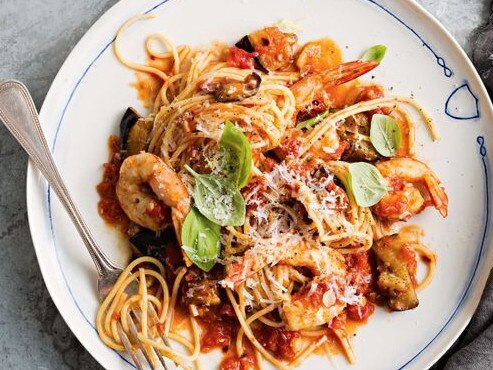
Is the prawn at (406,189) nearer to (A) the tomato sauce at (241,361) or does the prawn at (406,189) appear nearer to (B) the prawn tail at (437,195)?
(B) the prawn tail at (437,195)

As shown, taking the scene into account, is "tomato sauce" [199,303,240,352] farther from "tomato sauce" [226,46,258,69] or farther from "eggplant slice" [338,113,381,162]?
"tomato sauce" [226,46,258,69]

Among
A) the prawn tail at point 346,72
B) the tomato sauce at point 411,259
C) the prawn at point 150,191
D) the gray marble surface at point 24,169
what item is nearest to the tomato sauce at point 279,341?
the tomato sauce at point 411,259

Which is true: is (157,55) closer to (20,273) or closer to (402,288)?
(20,273)

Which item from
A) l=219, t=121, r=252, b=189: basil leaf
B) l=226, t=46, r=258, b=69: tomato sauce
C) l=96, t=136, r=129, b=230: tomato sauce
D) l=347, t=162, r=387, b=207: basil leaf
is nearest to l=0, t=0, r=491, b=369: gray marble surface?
l=96, t=136, r=129, b=230: tomato sauce

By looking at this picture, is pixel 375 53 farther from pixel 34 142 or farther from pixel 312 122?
pixel 34 142

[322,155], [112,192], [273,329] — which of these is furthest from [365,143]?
[112,192]

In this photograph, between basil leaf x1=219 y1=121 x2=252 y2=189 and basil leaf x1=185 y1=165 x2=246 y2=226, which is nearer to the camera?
basil leaf x1=219 y1=121 x2=252 y2=189
